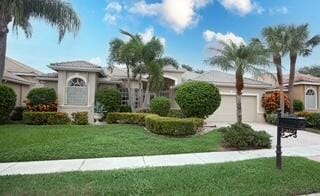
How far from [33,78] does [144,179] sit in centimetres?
2202

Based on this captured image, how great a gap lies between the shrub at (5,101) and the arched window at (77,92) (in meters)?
3.73

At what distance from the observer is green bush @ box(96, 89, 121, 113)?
19.5 metres

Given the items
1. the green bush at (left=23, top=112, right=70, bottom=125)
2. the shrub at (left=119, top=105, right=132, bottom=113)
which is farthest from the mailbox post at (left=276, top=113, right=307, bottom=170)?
the shrub at (left=119, top=105, right=132, bottom=113)

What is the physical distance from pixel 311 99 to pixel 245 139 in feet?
55.6

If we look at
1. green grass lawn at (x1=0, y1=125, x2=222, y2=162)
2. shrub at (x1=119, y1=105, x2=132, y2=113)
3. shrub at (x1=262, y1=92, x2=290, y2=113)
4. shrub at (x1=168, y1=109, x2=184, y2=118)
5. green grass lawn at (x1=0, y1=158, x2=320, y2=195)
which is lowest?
green grass lawn at (x1=0, y1=158, x2=320, y2=195)

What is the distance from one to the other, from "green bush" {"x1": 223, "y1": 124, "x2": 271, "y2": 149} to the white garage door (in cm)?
1092

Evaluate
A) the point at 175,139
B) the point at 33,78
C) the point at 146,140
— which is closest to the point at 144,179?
the point at 146,140

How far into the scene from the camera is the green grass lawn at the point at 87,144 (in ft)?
33.2

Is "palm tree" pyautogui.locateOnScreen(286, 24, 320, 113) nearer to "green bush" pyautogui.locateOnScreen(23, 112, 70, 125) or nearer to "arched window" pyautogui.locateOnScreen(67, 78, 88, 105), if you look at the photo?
"arched window" pyautogui.locateOnScreen(67, 78, 88, 105)

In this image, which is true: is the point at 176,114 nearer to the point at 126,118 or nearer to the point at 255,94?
the point at 126,118

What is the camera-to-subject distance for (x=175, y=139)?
13102 mm

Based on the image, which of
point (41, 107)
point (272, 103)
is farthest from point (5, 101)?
point (272, 103)

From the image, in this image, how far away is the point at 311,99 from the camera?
25.3 meters

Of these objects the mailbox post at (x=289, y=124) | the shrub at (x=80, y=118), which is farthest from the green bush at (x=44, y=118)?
the mailbox post at (x=289, y=124)
